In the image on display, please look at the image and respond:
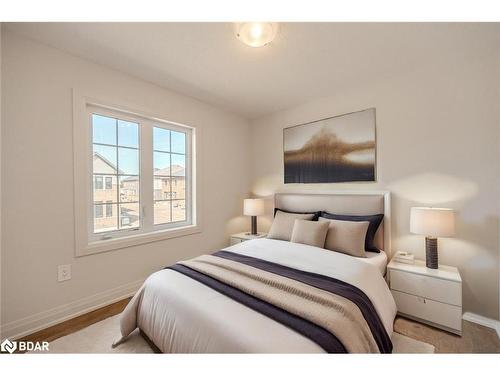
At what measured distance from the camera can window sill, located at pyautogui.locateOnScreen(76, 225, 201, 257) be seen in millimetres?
2053

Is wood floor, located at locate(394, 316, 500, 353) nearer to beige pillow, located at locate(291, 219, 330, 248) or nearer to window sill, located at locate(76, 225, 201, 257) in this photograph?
beige pillow, located at locate(291, 219, 330, 248)

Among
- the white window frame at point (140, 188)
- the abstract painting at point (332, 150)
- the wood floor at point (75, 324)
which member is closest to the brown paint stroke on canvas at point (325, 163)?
the abstract painting at point (332, 150)

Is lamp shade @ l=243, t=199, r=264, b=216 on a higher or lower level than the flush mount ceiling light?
lower

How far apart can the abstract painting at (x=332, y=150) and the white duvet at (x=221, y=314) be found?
3.89ft

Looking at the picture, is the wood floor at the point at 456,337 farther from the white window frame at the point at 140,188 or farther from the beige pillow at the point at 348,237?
the white window frame at the point at 140,188

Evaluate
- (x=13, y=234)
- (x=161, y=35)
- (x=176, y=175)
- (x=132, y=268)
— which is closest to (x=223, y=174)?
(x=176, y=175)

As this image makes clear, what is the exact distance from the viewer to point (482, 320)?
1.85 metres

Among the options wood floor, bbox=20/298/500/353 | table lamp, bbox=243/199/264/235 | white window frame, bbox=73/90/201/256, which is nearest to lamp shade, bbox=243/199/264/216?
table lamp, bbox=243/199/264/235

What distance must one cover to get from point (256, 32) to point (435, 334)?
2.70 m

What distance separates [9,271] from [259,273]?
75.2 inches

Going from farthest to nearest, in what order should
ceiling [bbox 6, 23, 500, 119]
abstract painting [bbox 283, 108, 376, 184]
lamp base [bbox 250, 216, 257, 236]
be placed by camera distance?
lamp base [bbox 250, 216, 257, 236], abstract painting [bbox 283, 108, 376, 184], ceiling [bbox 6, 23, 500, 119]

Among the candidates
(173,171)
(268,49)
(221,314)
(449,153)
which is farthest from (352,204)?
(173,171)

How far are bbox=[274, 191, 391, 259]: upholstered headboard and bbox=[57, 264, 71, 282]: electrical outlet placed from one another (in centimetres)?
250

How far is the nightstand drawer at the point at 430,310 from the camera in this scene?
1688 millimetres
